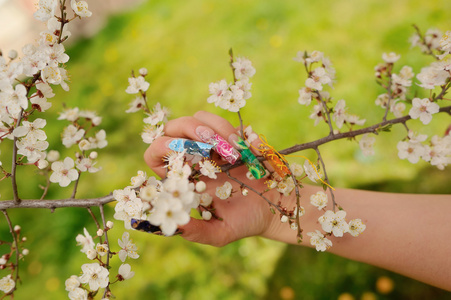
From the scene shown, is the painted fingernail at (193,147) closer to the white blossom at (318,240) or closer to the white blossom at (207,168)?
the white blossom at (207,168)

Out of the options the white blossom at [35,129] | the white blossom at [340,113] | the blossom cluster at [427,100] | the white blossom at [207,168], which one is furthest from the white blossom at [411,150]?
the white blossom at [35,129]

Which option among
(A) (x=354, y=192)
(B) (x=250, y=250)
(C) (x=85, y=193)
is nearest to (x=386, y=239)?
(A) (x=354, y=192)

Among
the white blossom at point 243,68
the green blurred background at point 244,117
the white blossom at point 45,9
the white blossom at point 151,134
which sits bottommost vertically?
the green blurred background at point 244,117

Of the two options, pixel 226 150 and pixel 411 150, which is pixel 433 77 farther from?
pixel 226 150

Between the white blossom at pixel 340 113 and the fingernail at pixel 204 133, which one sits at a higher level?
the white blossom at pixel 340 113

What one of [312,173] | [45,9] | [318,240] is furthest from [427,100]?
[45,9]

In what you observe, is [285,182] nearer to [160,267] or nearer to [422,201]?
[422,201]

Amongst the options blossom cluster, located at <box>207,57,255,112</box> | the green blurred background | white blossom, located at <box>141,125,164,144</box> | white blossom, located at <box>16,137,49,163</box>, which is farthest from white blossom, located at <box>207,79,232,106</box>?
the green blurred background
